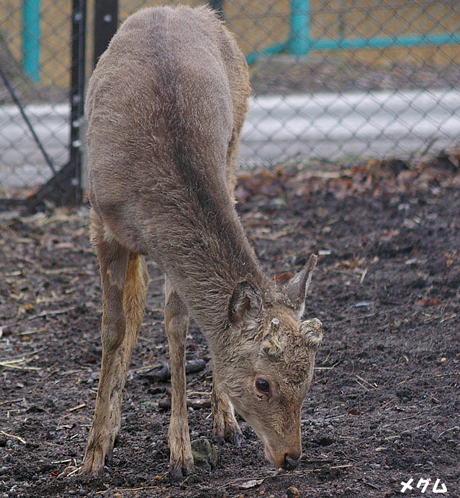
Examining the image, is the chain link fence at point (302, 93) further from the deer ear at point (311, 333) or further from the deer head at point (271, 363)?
the deer ear at point (311, 333)

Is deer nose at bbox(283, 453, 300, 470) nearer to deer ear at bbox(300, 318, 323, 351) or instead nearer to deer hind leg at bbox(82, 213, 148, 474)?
deer ear at bbox(300, 318, 323, 351)

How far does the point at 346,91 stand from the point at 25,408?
9230mm

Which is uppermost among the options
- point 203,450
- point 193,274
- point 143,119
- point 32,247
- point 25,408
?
point 143,119

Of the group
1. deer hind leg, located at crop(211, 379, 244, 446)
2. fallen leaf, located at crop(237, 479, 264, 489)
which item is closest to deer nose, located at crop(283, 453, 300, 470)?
fallen leaf, located at crop(237, 479, 264, 489)

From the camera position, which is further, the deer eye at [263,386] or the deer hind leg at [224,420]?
the deer hind leg at [224,420]

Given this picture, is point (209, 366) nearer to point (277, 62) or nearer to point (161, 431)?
point (161, 431)

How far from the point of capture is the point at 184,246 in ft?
12.1

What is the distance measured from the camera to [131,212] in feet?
12.6

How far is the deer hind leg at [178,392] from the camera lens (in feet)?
12.7

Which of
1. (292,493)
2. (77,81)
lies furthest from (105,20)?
(292,493)

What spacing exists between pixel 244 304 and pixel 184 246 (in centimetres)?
46

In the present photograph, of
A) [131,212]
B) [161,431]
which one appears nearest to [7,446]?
[161,431]

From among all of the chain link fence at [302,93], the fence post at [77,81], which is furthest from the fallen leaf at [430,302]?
the fence post at [77,81]

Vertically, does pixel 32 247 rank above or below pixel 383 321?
below
